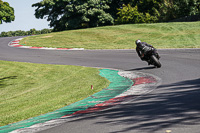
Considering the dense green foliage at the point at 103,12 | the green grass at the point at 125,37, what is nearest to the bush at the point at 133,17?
the dense green foliage at the point at 103,12

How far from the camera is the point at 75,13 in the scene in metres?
54.2

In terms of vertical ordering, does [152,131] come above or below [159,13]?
below

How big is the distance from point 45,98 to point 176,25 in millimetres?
34993

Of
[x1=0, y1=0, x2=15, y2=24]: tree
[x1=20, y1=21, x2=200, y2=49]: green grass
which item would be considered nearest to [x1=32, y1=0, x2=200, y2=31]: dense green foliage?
[x1=20, y1=21, x2=200, y2=49]: green grass

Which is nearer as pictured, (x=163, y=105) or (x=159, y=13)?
(x=163, y=105)

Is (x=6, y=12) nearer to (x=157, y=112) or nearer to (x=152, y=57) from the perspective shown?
(x=152, y=57)

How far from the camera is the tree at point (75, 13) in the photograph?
5209 cm

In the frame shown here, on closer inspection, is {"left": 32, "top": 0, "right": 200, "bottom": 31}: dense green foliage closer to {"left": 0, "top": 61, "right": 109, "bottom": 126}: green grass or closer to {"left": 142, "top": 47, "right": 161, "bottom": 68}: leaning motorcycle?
{"left": 0, "top": 61, "right": 109, "bottom": 126}: green grass

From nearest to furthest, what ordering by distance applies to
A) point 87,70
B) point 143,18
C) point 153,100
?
point 153,100 → point 87,70 → point 143,18

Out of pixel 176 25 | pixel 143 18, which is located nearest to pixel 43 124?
pixel 176 25

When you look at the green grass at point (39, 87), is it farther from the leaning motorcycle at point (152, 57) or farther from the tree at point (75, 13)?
the tree at point (75, 13)

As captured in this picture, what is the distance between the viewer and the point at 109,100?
8.47m

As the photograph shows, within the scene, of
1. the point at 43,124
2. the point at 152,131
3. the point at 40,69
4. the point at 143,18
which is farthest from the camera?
the point at 143,18

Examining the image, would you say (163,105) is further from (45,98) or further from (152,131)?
(45,98)
